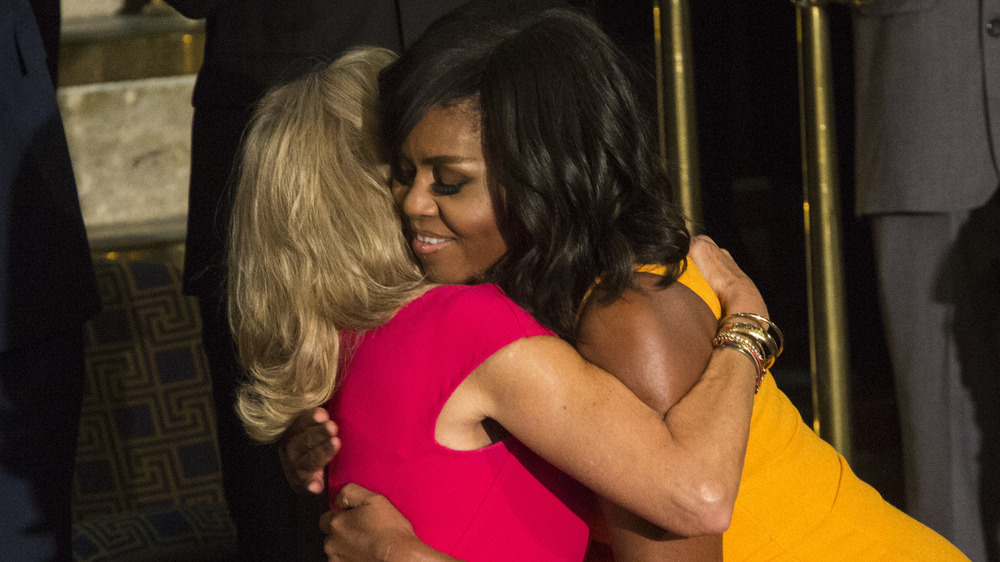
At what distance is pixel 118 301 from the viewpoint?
2691 millimetres

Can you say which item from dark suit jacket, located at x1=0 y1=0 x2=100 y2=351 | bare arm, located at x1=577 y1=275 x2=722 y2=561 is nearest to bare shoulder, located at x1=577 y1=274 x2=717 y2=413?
bare arm, located at x1=577 y1=275 x2=722 y2=561

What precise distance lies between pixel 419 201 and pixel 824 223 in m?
0.94

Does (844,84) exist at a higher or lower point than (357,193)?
lower

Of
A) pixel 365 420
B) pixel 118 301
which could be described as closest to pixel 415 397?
pixel 365 420

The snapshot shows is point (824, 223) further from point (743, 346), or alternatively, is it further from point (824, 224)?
point (743, 346)

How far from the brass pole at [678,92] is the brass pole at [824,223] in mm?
197

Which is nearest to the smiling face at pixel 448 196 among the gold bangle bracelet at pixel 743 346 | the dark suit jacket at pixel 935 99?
the gold bangle bracelet at pixel 743 346

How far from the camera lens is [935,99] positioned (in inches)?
67.9

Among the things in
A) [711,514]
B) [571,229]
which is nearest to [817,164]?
[571,229]

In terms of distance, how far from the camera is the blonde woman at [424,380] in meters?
0.94

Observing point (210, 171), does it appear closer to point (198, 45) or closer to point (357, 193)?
point (357, 193)

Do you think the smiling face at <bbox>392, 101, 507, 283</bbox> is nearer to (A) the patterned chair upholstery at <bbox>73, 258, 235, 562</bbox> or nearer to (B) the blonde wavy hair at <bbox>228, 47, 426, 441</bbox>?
(B) the blonde wavy hair at <bbox>228, 47, 426, 441</bbox>

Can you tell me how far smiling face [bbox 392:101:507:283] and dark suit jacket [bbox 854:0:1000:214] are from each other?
974 mm

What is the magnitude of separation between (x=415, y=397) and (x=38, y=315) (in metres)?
0.94
